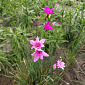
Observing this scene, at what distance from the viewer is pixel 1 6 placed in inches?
82.8

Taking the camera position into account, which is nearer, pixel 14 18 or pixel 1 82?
pixel 1 82

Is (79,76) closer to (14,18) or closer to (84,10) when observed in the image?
(84,10)

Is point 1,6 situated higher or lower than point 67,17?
higher

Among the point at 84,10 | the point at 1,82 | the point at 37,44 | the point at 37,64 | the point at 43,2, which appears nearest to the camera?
the point at 37,44

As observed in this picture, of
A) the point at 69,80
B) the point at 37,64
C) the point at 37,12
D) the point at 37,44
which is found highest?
the point at 37,12

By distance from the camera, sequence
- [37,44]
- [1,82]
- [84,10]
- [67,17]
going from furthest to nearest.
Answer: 1. [67,17]
2. [84,10]
3. [1,82]
4. [37,44]

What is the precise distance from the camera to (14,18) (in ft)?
6.63

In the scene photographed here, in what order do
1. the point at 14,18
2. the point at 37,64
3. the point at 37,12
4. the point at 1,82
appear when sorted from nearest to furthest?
the point at 37,64 < the point at 1,82 < the point at 14,18 < the point at 37,12

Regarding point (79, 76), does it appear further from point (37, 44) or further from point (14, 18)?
point (14, 18)

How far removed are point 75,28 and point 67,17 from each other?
0.90 ft

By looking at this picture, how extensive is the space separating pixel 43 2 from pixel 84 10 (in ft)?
4.18

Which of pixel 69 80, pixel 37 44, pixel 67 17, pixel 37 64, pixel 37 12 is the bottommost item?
pixel 69 80

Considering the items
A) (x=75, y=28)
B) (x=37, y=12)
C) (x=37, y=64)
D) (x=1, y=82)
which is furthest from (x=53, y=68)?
(x=37, y=12)

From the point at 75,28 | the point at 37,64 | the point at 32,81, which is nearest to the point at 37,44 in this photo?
the point at 37,64
